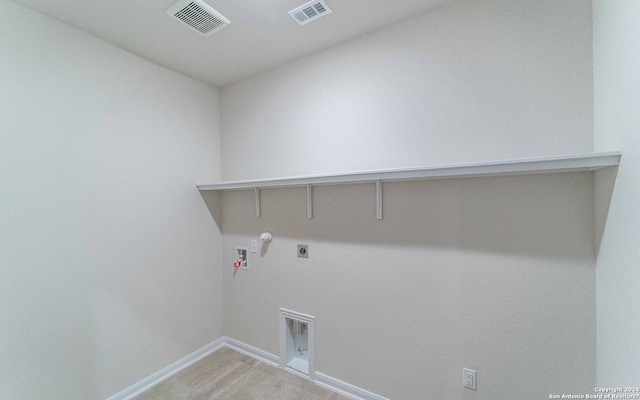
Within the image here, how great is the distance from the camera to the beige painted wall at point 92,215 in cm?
146

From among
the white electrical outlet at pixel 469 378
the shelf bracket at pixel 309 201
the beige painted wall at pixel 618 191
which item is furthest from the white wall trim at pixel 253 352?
the beige painted wall at pixel 618 191

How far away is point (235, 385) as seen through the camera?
1983 mm

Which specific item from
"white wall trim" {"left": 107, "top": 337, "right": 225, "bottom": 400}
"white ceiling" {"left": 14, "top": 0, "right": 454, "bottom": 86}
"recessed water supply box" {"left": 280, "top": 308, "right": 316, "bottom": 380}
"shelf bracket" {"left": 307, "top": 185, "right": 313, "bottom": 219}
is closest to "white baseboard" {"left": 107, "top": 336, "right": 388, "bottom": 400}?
"white wall trim" {"left": 107, "top": 337, "right": 225, "bottom": 400}

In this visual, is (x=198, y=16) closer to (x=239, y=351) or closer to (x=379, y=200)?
(x=379, y=200)

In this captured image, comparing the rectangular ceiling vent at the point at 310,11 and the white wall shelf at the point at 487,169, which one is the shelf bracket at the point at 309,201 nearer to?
the white wall shelf at the point at 487,169

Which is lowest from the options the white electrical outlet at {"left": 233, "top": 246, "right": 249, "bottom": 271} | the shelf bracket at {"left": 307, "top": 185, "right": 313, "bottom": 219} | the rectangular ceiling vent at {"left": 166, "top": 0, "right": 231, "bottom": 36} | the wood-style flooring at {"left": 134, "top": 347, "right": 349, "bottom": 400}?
the wood-style flooring at {"left": 134, "top": 347, "right": 349, "bottom": 400}

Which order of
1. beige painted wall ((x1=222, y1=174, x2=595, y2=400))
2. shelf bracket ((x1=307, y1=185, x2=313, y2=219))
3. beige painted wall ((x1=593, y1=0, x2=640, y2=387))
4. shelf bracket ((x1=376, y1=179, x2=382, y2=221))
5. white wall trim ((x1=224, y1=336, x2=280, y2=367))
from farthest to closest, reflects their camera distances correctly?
white wall trim ((x1=224, y1=336, x2=280, y2=367))
shelf bracket ((x1=307, y1=185, x2=313, y2=219))
shelf bracket ((x1=376, y1=179, x2=382, y2=221))
beige painted wall ((x1=222, y1=174, x2=595, y2=400))
beige painted wall ((x1=593, y1=0, x2=640, y2=387))

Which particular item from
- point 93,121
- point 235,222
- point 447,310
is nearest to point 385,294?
point 447,310

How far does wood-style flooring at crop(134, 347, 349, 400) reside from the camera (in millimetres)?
1869

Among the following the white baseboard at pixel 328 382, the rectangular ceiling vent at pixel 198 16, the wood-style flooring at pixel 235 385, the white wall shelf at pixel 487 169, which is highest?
the rectangular ceiling vent at pixel 198 16

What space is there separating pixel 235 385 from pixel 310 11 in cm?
287

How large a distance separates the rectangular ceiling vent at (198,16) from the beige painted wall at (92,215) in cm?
73

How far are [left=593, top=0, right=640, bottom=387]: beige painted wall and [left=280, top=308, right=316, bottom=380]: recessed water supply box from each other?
171 centimetres

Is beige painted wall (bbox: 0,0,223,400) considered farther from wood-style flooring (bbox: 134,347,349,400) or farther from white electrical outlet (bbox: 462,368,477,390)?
white electrical outlet (bbox: 462,368,477,390)
